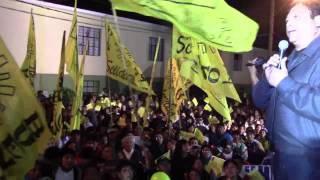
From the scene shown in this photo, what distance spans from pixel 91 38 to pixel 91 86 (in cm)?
230

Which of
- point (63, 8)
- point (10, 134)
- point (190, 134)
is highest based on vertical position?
point (63, 8)

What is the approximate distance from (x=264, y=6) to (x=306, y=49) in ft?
108

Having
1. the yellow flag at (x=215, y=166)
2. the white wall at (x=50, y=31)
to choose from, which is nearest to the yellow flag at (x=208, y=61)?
the yellow flag at (x=215, y=166)

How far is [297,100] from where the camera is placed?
104 inches

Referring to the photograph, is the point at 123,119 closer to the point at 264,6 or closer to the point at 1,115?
the point at 1,115

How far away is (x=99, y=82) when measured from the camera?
27.0 metres

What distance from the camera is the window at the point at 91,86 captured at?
2638 cm

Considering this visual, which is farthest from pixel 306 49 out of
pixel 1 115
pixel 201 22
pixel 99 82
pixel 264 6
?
pixel 264 6

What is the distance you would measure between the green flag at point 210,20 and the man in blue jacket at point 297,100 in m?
0.32

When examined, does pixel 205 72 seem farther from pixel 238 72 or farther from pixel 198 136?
pixel 238 72

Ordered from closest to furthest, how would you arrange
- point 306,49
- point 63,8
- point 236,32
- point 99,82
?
1. point 306,49
2. point 236,32
3. point 63,8
4. point 99,82

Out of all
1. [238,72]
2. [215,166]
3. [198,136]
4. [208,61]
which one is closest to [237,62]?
[238,72]

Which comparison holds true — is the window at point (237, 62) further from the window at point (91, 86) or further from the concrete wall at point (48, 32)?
the window at point (91, 86)

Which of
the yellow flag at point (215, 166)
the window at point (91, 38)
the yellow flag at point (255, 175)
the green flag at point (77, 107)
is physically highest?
the window at point (91, 38)
